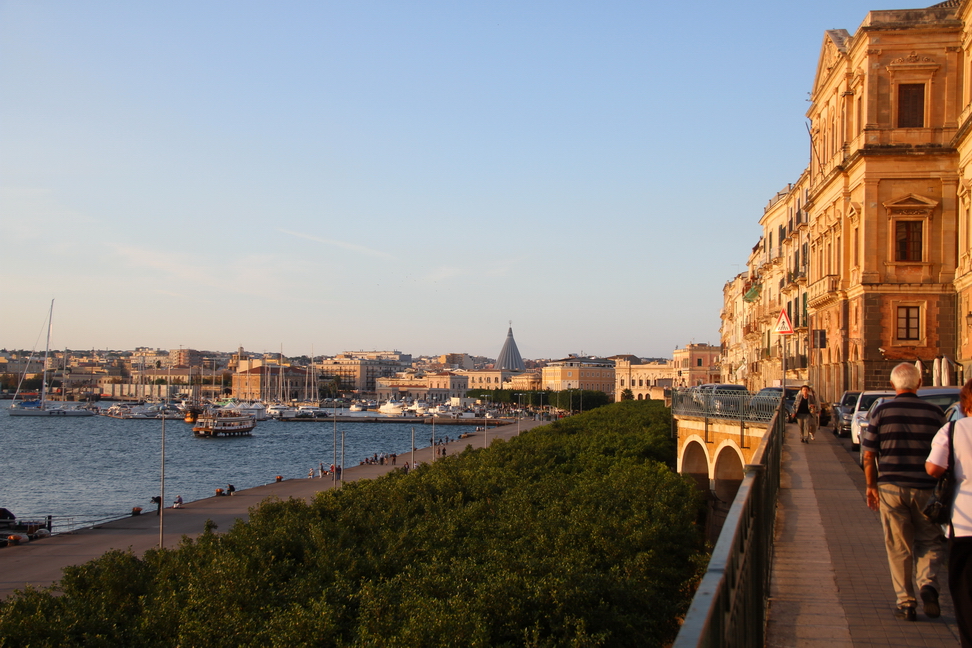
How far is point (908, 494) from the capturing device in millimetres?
5543

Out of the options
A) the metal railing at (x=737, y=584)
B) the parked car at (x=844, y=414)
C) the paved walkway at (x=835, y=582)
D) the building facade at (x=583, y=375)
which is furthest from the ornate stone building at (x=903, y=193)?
the building facade at (x=583, y=375)

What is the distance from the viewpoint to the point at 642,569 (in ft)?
40.2

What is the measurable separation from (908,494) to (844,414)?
1465 cm

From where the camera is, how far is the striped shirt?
18.1ft

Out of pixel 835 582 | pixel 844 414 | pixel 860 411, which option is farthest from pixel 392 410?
pixel 835 582

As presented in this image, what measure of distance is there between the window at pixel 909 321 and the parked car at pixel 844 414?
4.66 metres

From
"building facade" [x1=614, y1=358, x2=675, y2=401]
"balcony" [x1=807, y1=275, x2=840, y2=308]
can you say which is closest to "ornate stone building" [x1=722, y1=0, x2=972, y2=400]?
"balcony" [x1=807, y1=275, x2=840, y2=308]

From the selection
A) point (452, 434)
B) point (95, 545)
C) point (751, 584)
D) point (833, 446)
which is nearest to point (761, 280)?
point (833, 446)

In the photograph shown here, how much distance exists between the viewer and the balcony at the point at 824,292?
2650 cm

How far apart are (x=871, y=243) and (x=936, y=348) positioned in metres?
3.38

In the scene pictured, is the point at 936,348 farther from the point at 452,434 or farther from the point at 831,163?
the point at 452,434

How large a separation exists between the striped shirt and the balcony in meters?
22.1

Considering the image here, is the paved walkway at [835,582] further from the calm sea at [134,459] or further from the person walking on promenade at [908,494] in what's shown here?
the calm sea at [134,459]

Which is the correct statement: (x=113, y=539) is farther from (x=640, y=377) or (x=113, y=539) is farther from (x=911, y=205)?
(x=640, y=377)
